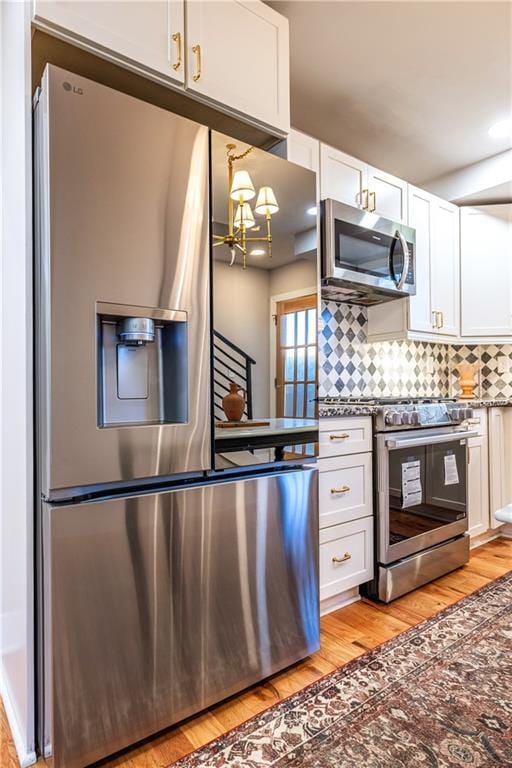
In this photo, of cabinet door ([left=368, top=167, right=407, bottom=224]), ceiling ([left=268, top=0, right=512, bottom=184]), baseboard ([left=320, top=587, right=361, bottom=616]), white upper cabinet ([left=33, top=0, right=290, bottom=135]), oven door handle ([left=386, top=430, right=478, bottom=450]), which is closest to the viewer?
white upper cabinet ([left=33, top=0, right=290, bottom=135])

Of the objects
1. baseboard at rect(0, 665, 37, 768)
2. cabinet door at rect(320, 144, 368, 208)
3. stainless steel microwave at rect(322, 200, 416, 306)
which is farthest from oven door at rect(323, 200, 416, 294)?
baseboard at rect(0, 665, 37, 768)

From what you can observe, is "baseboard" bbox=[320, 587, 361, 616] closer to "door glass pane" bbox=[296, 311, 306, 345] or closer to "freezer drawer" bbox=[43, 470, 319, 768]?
"freezer drawer" bbox=[43, 470, 319, 768]

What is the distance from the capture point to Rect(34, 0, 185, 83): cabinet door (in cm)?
119

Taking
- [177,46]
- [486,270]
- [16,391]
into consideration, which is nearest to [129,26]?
[177,46]

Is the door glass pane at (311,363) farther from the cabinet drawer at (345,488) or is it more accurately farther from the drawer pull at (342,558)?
the drawer pull at (342,558)

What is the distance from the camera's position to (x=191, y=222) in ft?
4.42

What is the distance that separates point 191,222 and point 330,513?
1.35 meters

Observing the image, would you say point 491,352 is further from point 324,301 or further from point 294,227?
point 294,227

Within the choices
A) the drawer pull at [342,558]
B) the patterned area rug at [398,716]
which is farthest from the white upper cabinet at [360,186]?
the patterned area rug at [398,716]

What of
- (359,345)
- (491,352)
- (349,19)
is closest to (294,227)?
(349,19)

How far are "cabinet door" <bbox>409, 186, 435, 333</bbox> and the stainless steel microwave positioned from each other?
0.17 meters

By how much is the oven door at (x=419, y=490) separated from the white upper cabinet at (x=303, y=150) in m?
1.39

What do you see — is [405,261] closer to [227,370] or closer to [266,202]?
[266,202]

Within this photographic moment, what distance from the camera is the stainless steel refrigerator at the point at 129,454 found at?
3.65ft
